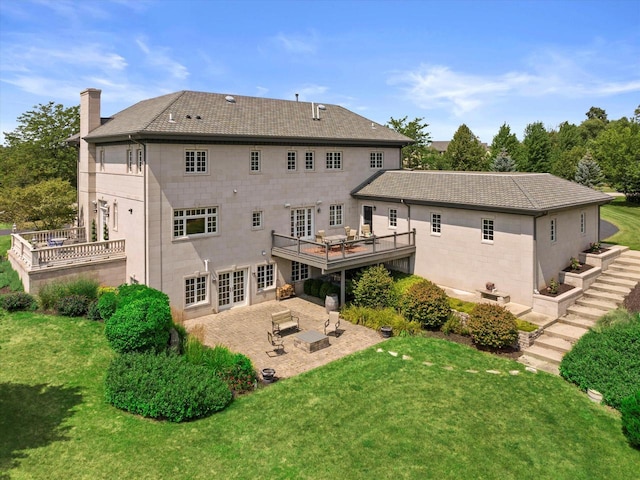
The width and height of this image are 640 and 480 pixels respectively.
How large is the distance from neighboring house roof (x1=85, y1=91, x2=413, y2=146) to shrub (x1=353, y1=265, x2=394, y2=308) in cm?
884

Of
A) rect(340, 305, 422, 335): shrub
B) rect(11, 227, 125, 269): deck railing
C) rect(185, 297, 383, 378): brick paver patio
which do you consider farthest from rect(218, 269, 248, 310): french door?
rect(340, 305, 422, 335): shrub

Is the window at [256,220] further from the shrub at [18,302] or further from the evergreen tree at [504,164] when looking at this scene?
the evergreen tree at [504,164]

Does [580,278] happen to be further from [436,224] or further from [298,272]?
[298,272]

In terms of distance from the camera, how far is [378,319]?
834 inches

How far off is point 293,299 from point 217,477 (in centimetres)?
1550

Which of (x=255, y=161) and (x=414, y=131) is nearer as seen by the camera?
(x=255, y=161)

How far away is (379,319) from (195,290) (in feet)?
30.5

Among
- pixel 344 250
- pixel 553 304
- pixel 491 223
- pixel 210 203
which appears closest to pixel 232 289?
pixel 210 203

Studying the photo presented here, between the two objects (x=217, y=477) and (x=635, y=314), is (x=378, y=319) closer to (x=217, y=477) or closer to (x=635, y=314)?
(x=635, y=314)

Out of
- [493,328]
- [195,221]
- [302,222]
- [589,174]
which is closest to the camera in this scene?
[493,328]

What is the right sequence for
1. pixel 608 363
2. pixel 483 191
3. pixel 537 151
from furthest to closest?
1. pixel 537 151
2. pixel 483 191
3. pixel 608 363

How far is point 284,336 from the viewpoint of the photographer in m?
20.3

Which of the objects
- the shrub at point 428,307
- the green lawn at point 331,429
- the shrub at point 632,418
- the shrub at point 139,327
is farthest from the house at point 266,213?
the shrub at point 632,418

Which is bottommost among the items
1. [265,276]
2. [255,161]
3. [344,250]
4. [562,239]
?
[265,276]
